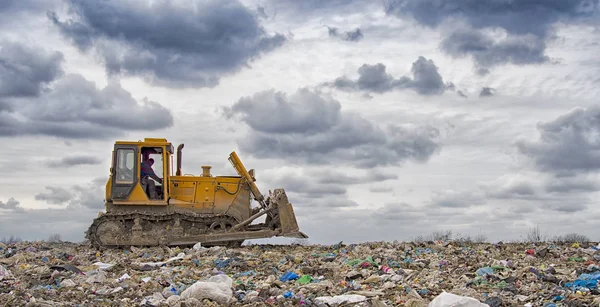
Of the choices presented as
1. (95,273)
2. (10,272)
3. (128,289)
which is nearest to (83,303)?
(128,289)

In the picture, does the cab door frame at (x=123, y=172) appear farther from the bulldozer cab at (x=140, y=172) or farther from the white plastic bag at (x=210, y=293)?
the white plastic bag at (x=210, y=293)

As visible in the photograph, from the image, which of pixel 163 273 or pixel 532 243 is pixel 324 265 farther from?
pixel 532 243

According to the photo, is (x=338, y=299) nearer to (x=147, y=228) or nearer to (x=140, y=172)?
(x=147, y=228)

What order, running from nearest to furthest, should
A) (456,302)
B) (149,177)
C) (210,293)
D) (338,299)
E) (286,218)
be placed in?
(456,302) < (338,299) < (210,293) < (286,218) < (149,177)

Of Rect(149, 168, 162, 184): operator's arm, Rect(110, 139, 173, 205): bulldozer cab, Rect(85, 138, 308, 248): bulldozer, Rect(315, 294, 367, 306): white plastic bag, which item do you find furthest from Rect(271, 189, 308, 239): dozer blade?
Rect(315, 294, 367, 306): white plastic bag

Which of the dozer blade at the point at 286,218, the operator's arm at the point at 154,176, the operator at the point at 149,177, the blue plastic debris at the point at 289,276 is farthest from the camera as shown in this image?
the operator's arm at the point at 154,176

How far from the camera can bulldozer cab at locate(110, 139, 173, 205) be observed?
16.2 m

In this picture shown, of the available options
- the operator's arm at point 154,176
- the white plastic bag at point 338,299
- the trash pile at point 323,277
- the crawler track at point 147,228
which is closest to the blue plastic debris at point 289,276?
the trash pile at point 323,277

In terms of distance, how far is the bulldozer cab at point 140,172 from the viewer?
53.1 ft

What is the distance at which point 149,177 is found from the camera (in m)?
16.4

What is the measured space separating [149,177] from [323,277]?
7.65 meters

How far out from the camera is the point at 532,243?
15523 mm

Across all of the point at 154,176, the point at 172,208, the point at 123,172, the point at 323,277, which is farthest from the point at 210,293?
the point at 123,172

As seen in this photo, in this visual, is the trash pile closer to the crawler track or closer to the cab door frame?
the crawler track
